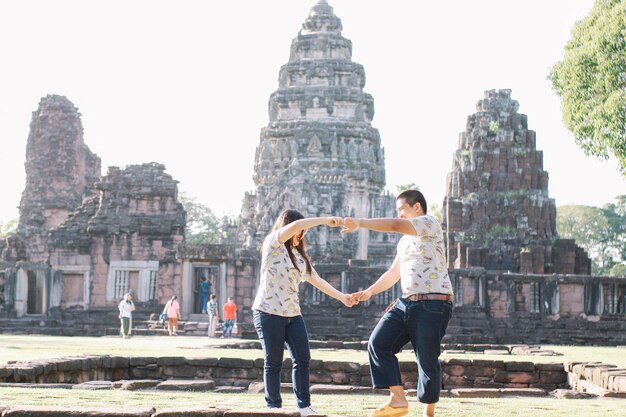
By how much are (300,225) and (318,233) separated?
141ft

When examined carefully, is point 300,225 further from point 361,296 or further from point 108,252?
point 108,252

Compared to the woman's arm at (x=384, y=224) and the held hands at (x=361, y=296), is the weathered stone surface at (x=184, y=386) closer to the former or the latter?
the held hands at (x=361, y=296)

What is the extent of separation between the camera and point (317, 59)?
68.9m

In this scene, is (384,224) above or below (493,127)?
below

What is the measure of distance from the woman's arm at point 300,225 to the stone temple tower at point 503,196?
117 ft

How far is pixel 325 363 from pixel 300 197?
3892cm

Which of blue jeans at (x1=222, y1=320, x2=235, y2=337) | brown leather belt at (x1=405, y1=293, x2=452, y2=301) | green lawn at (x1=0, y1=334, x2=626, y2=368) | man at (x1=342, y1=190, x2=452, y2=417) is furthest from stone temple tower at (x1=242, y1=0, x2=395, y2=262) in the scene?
brown leather belt at (x1=405, y1=293, x2=452, y2=301)

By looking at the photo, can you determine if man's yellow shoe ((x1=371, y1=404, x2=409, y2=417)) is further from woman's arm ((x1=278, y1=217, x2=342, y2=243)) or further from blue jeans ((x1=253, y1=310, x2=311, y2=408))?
woman's arm ((x1=278, y1=217, x2=342, y2=243))

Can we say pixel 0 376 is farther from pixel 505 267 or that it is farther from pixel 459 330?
pixel 505 267

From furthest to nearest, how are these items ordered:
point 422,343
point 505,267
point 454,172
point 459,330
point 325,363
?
point 454,172
point 505,267
point 459,330
point 325,363
point 422,343

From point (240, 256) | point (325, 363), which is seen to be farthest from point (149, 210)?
point (325, 363)

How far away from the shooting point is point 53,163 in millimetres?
53906

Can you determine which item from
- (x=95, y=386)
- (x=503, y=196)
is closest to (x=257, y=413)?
(x=95, y=386)

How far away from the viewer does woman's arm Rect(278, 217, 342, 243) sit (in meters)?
8.67
